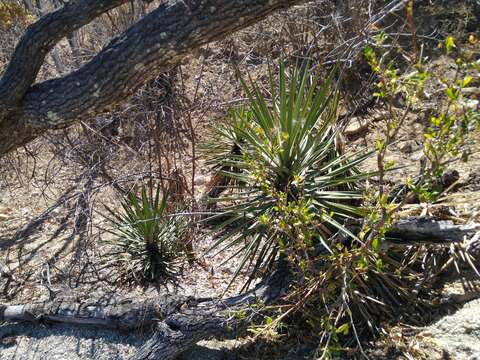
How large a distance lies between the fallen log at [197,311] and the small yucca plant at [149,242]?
63 centimetres

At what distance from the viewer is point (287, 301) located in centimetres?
382

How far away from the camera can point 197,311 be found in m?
4.07

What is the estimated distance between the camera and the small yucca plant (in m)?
5.37

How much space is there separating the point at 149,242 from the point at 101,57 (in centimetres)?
218

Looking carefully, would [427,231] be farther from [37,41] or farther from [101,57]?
[37,41]

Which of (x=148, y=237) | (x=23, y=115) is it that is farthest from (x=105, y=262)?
(x=23, y=115)

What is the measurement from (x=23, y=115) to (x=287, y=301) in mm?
2599

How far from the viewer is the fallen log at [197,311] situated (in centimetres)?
361

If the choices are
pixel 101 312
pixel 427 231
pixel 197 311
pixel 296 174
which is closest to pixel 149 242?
pixel 101 312


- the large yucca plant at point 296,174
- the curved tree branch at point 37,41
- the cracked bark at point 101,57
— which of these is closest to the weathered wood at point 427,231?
the large yucca plant at point 296,174

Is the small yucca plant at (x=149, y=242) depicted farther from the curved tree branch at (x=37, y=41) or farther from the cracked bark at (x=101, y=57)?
the curved tree branch at (x=37, y=41)

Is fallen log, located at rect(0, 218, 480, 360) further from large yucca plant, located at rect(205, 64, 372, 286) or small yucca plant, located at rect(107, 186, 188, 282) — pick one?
small yucca plant, located at rect(107, 186, 188, 282)

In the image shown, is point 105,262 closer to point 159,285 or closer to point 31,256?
point 159,285

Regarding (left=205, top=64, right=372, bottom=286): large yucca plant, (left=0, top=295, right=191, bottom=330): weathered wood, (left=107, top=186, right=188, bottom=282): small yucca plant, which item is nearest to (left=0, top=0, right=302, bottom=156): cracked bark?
(left=205, top=64, right=372, bottom=286): large yucca plant
